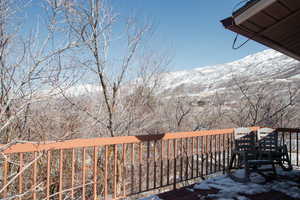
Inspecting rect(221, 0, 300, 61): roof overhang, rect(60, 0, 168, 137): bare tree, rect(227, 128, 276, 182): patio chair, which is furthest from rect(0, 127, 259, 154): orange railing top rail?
rect(60, 0, 168, 137): bare tree

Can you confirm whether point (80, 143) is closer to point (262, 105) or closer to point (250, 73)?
point (262, 105)

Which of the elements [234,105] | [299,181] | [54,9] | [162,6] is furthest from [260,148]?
[234,105]

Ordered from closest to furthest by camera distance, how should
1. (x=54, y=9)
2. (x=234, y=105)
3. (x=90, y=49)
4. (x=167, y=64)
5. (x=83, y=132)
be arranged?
(x=54, y=9)
(x=90, y=49)
(x=83, y=132)
(x=167, y=64)
(x=234, y=105)

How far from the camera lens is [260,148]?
4168 mm

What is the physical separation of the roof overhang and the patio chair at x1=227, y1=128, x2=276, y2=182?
181 cm

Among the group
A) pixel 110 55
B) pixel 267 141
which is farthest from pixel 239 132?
pixel 110 55

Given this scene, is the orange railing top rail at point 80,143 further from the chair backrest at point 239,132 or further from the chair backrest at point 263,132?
the chair backrest at point 263,132

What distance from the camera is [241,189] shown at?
3.32 m

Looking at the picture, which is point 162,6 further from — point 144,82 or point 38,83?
point 38,83

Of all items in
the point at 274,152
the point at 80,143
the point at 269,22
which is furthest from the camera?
the point at 274,152

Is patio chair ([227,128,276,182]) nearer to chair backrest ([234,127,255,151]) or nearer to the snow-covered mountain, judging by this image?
chair backrest ([234,127,255,151])

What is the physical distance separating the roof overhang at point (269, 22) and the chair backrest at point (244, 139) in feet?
5.95

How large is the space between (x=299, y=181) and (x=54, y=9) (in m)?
4.99

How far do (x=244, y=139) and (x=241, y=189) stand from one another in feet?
4.50
